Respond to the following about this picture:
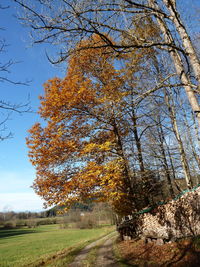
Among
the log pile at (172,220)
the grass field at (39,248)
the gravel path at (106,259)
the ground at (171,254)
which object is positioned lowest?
the grass field at (39,248)

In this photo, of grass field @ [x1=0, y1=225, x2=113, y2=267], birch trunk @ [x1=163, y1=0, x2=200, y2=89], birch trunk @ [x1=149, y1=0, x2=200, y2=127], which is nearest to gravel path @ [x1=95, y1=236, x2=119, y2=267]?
grass field @ [x1=0, y1=225, x2=113, y2=267]

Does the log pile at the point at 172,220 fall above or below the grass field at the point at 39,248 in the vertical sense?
above

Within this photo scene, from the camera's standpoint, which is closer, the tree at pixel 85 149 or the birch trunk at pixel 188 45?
the birch trunk at pixel 188 45

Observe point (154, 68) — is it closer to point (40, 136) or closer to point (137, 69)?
point (137, 69)

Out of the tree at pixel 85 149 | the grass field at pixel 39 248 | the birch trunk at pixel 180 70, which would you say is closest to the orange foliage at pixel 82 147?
the tree at pixel 85 149

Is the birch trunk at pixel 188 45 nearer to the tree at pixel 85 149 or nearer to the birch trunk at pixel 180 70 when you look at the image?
the birch trunk at pixel 180 70

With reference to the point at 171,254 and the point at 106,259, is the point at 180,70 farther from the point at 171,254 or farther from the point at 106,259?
the point at 106,259

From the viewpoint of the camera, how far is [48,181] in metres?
8.43

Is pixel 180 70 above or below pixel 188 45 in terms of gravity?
below

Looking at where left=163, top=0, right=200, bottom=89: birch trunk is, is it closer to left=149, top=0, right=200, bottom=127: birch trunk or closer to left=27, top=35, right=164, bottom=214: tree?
left=149, top=0, right=200, bottom=127: birch trunk

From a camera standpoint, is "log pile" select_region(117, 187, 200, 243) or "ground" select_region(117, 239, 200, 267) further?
"log pile" select_region(117, 187, 200, 243)

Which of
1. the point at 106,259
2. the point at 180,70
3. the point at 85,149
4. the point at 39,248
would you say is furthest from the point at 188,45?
the point at 39,248

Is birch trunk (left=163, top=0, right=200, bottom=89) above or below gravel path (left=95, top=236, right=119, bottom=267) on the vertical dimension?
above

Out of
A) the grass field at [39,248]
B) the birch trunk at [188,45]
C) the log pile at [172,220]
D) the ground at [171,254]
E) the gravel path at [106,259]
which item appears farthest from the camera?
the grass field at [39,248]
